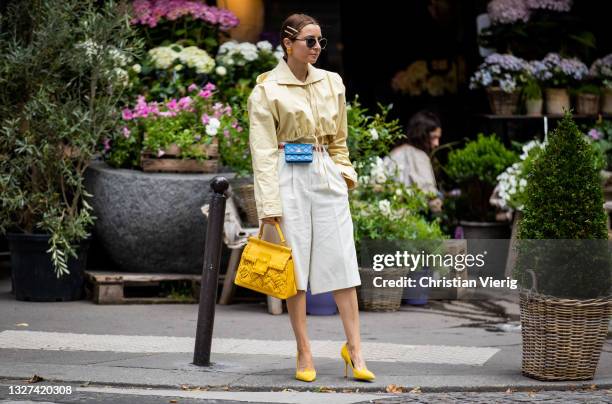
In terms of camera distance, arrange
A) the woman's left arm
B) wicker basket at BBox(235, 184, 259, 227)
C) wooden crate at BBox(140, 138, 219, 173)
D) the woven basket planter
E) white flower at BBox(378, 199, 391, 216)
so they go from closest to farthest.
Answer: the woman's left arm < wicker basket at BBox(235, 184, 259, 227) < white flower at BBox(378, 199, 391, 216) < wooden crate at BBox(140, 138, 219, 173) < the woven basket planter

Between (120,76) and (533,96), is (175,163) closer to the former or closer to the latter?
(120,76)

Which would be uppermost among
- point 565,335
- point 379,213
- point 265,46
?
point 265,46

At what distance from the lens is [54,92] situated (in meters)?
9.76

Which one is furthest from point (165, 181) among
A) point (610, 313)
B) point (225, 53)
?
point (610, 313)

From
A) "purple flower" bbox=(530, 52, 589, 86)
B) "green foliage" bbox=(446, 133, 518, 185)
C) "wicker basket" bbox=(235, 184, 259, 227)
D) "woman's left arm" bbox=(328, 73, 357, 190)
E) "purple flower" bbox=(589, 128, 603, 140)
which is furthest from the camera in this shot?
"purple flower" bbox=(530, 52, 589, 86)

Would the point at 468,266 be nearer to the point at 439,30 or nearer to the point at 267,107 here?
the point at 439,30

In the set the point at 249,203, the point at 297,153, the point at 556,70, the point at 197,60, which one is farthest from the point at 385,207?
the point at 297,153

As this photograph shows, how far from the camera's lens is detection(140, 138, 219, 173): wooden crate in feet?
33.1

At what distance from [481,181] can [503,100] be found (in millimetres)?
1003

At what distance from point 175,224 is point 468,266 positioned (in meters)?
2.62

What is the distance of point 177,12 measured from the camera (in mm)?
11680

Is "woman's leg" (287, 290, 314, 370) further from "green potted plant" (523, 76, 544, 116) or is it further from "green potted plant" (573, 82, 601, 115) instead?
"green potted plant" (573, 82, 601, 115)

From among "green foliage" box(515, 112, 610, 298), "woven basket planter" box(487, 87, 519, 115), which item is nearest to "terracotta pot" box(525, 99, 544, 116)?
"woven basket planter" box(487, 87, 519, 115)

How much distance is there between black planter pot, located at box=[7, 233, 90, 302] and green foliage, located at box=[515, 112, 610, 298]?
4.22m
